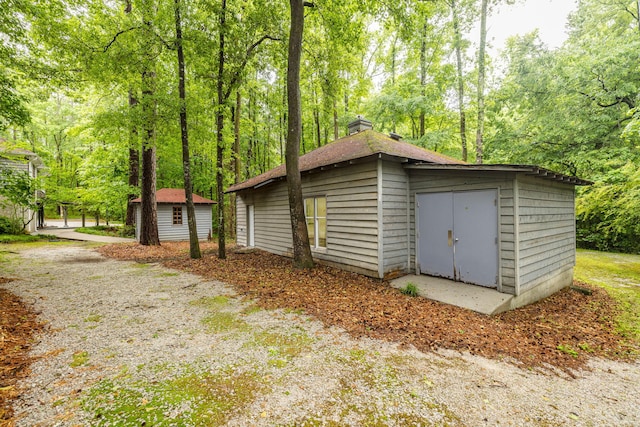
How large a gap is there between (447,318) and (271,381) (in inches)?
130

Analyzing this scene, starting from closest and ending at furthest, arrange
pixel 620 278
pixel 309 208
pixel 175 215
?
pixel 620 278 < pixel 309 208 < pixel 175 215

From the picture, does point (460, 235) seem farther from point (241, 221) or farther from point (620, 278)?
point (241, 221)

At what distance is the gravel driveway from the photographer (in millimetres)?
2338

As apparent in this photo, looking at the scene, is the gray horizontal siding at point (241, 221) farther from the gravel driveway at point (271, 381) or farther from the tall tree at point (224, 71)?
the gravel driveway at point (271, 381)

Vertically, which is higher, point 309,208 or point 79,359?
point 309,208

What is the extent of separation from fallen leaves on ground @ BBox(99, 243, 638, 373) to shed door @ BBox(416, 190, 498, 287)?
Result: 1.08m

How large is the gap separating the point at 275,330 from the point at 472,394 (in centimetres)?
261

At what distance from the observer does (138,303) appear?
5137 mm

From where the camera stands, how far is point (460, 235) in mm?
6176

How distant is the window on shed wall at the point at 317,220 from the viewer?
8484mm

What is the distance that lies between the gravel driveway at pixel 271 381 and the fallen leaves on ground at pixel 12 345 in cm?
10

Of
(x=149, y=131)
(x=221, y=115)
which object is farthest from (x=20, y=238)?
(x=221, y=115)

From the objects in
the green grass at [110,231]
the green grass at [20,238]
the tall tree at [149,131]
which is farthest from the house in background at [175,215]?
the green grass at [20,238]

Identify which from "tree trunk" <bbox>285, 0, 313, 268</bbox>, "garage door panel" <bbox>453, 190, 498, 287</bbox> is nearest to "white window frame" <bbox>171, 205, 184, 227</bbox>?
"tree trunk" <bbox>285, 0, 313, 268</bbox>
